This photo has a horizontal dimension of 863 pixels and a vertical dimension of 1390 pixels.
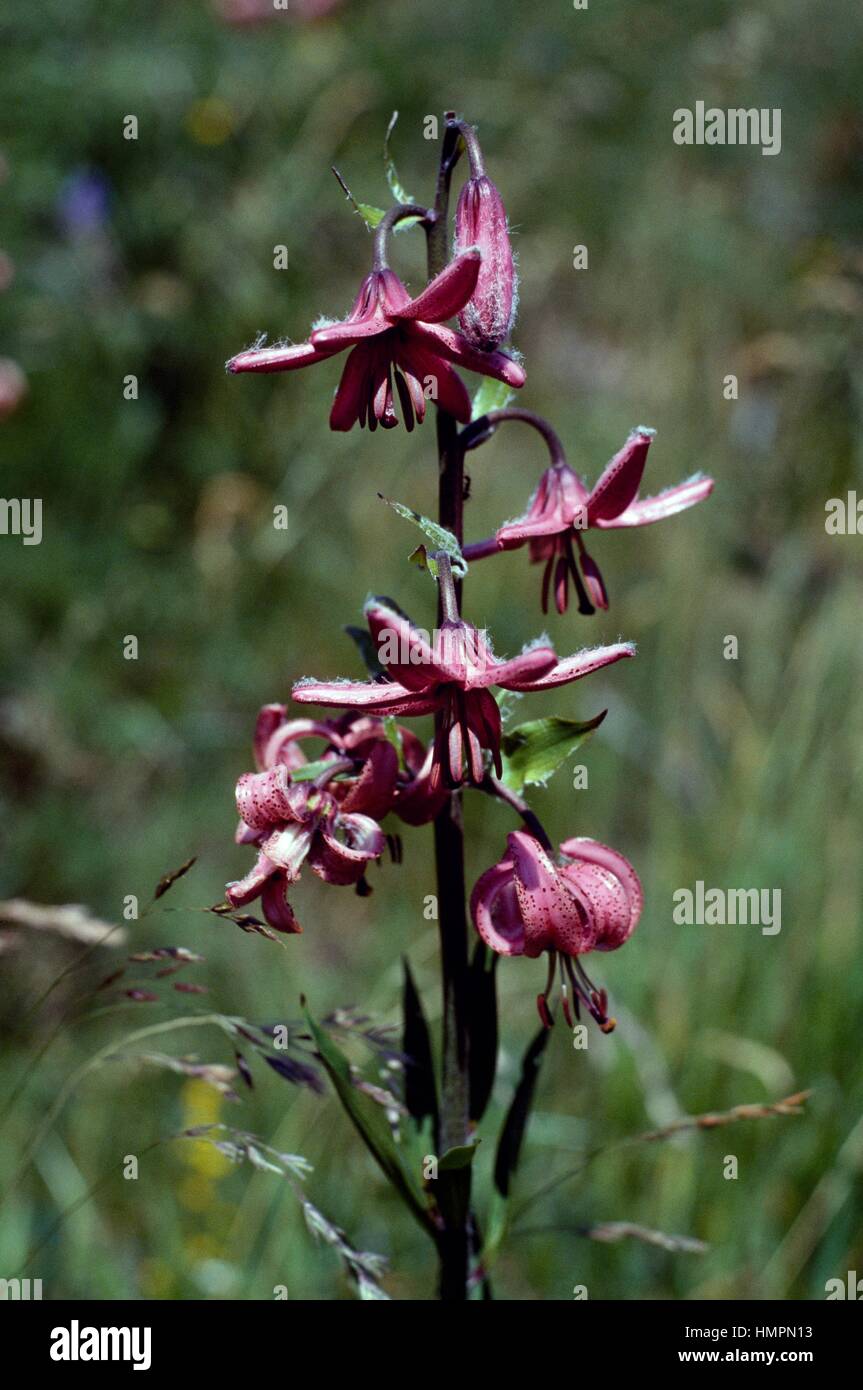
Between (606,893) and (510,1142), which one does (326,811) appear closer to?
(606,893)

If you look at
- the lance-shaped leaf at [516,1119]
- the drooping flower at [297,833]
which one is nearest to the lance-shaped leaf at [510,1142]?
the lance-shaped leaf at [516,1119]

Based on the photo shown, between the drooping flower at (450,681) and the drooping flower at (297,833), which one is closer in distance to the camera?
the drooping flower at (450,681)

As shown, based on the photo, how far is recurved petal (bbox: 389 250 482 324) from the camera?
3.51ft

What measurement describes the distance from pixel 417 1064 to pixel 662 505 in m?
0.66

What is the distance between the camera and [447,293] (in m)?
1.09

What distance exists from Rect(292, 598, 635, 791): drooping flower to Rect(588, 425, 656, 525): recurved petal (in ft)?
0.55

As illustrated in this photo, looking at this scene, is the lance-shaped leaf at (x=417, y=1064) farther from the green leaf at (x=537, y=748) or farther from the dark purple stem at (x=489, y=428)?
the dark purple stem at (x=489, y=428)

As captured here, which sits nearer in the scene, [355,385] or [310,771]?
[355,385]

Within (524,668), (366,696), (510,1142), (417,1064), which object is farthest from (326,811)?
(510,1142)

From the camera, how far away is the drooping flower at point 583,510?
1.24 meters

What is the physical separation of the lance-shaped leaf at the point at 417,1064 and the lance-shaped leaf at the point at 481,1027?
48 millimetres

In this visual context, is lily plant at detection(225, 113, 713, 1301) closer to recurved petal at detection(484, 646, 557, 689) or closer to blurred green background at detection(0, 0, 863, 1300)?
recurved petal at detection(484, 646, 557, 689)

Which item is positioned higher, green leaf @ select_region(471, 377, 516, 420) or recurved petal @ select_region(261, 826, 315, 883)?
green leaf @ select_region(471, 377, 516, 420)

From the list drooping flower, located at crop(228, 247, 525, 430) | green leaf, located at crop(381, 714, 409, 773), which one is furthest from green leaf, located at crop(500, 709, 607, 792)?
drooping flower, located at crop(228, 247, 525, 430)
